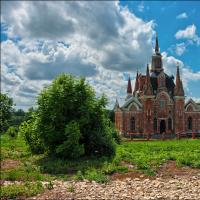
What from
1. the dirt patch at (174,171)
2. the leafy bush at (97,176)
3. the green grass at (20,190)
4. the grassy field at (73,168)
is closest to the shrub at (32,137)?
the grassy field at (73,168)

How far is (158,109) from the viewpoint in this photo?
178 feet

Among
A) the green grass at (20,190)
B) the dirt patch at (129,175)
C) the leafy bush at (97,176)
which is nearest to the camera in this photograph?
the green grass at (20,190)

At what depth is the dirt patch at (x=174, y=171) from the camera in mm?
15961

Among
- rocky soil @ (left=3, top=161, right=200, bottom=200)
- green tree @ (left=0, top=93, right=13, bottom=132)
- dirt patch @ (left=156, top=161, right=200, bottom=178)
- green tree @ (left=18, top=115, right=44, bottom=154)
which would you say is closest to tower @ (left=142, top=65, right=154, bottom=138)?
green tree @ (left=0, top=93, right=13, bottom=132)

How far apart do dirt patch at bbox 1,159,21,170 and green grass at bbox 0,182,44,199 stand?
494 cm

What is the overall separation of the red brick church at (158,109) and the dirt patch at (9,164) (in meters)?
33.1

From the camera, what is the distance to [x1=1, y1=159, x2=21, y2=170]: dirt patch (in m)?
19.0

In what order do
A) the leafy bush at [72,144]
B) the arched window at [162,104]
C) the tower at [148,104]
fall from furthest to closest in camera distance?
the arched window at [162,104]
the tower at [148,104]
the leafy bush at [72,144]

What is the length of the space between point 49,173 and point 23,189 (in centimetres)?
382

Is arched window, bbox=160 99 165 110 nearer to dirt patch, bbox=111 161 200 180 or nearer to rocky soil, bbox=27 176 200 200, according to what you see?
dirt patch, bbox=111 161 200 180

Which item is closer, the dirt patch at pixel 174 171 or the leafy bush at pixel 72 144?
the dirt patch at pixel 174 171

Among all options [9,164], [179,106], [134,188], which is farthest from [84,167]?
[179,106]

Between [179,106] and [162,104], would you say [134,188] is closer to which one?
[162,104]

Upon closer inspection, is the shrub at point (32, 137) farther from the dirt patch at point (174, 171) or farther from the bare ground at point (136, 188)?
the dirt patch at point (174, 171)
